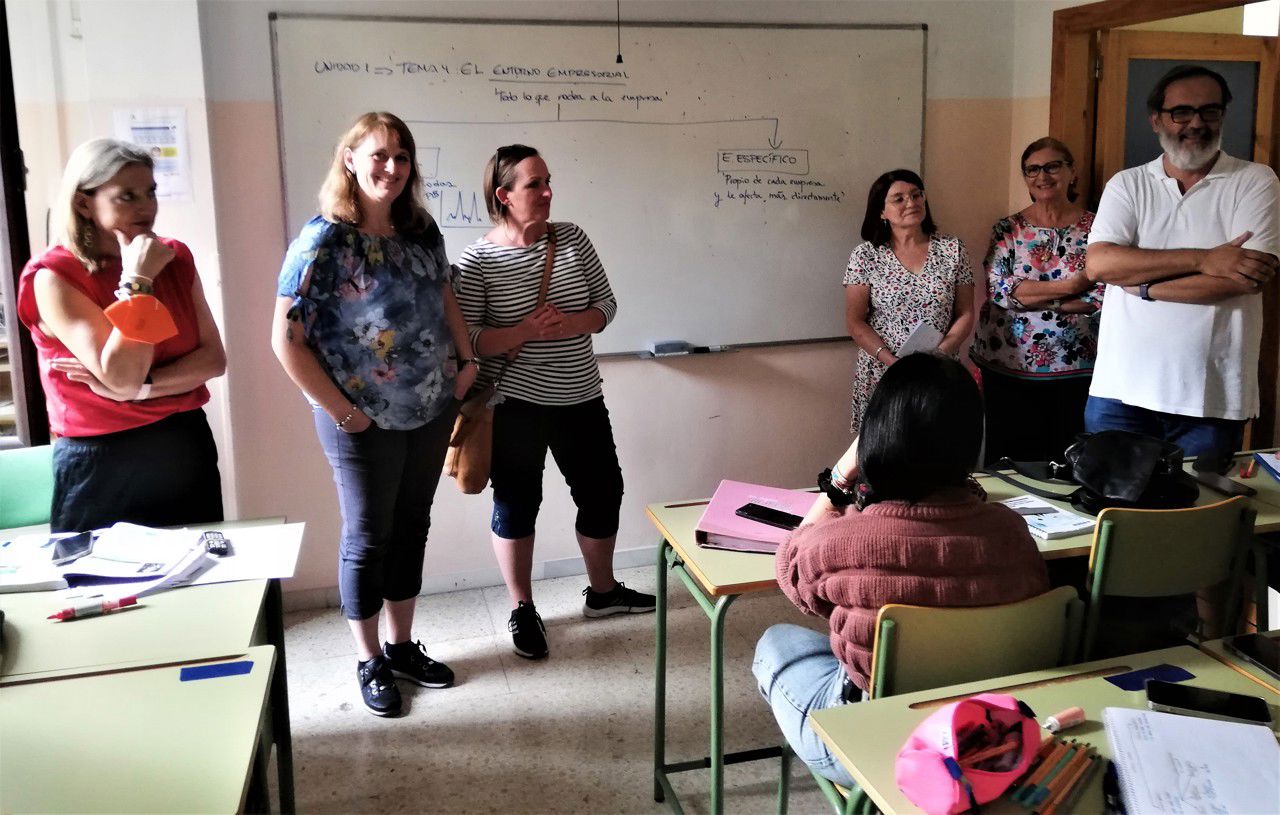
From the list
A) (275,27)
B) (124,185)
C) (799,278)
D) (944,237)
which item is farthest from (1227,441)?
(275,27)

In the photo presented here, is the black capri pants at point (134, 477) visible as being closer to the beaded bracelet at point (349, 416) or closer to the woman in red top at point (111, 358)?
the woman in red top at point (111, 358)

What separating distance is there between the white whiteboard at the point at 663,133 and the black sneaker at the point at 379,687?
143cm

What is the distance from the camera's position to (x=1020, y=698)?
1.44 m

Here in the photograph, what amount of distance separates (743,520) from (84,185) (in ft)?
A: 5.30

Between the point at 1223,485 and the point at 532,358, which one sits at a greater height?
the point at 532,358

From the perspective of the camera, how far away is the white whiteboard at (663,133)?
325 cm

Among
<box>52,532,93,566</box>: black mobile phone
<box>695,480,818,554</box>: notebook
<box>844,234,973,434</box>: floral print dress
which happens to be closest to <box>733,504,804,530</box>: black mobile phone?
<box>695,480,818,554</box>: notebook

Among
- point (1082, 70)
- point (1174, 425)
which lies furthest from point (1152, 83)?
point (1174, 425)

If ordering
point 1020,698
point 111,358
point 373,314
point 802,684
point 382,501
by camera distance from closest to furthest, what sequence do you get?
point 1020,698
point 802,684
point 111,358
point 373,314
point 382,501

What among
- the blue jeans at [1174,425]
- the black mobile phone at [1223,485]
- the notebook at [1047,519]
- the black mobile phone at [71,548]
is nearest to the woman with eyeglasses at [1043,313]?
the blue jeans at [1174,425]

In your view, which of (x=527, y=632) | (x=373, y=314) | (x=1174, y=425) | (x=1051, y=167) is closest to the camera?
(x=373, y=314)

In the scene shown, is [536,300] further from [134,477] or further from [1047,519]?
[1047,519]

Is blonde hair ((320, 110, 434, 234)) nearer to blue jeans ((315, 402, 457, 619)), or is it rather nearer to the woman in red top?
the woman in red top

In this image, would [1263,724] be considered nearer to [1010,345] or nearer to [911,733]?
[911,733]
